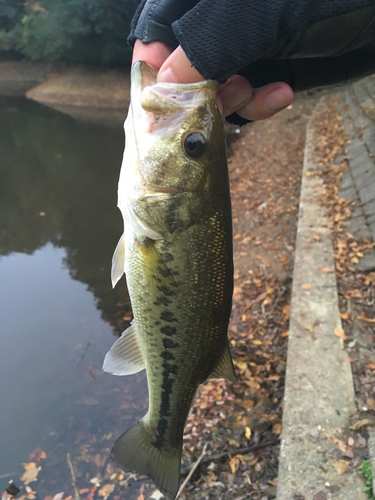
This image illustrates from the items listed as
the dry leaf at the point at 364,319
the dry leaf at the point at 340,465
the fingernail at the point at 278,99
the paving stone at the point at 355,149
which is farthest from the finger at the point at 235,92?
the paving stone at the point at 355,149

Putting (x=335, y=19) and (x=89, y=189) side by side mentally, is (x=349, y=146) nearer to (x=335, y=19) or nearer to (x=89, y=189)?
(x=335, y=19)

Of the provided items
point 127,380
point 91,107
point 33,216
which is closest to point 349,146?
point 127,380

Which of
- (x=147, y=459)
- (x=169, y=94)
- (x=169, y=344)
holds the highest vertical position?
(x=169, y=94)

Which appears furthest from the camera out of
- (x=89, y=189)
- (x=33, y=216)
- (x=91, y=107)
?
(x=91, y=107)

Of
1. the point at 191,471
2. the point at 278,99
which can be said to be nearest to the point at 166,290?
the point at 278,99

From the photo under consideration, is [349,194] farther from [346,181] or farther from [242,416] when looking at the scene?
[242,416]

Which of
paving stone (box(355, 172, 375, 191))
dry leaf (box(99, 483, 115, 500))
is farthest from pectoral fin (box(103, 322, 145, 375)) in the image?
paving stone (box(355, 172, 375, 191))

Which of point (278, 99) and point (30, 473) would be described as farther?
point (30, 473)
